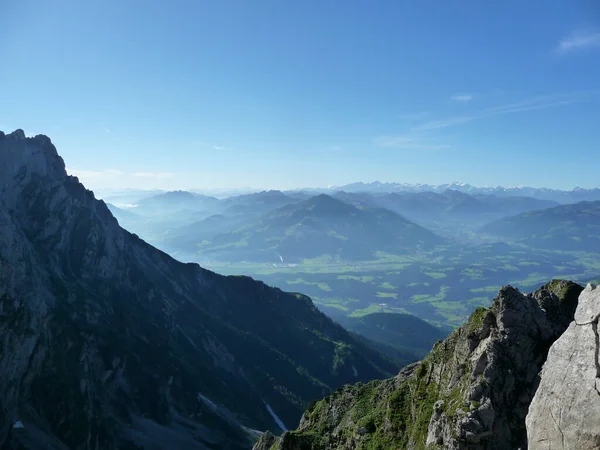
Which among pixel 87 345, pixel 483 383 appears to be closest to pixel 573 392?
pixel 483 383

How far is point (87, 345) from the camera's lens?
128 meters

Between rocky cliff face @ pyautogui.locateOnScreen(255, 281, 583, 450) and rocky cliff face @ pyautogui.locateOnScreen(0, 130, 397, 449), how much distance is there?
8820cm

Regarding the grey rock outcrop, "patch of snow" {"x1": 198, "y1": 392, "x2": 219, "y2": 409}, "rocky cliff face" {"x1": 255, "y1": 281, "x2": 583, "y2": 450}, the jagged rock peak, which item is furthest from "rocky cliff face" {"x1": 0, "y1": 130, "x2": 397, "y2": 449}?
the grey rock outcrop

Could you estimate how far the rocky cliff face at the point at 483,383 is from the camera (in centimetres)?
3062

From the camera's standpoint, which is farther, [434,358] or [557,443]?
[434,358]

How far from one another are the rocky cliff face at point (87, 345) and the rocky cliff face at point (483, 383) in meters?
88.2

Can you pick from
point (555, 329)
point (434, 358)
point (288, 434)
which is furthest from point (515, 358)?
point (288, 434)

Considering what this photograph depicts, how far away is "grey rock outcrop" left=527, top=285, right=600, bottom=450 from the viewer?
17.8 m

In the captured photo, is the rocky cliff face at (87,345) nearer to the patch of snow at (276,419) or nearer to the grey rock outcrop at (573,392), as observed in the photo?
the patch of snow at (276,419)

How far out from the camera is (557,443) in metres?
18.7

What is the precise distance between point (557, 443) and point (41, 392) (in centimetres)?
12005

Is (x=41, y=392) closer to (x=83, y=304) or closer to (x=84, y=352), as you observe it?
(x=84, y=352)

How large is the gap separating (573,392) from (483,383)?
1442 centimetres

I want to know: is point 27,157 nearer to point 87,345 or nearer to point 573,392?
point 87,345
